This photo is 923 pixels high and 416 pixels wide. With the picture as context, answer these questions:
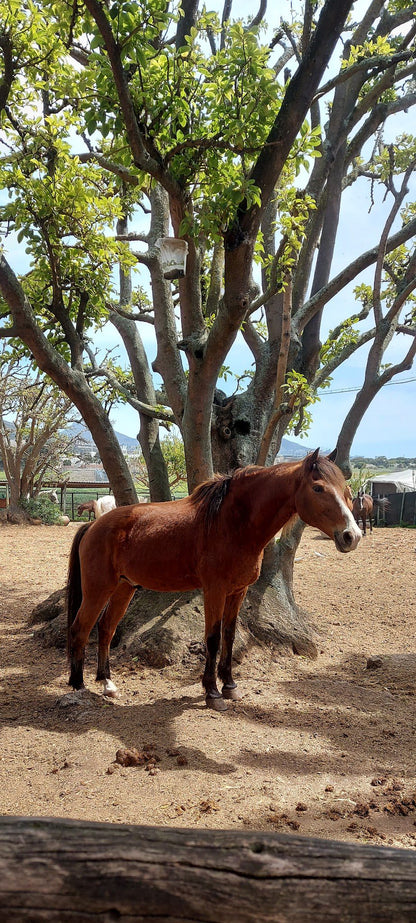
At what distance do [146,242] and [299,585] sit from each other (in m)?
5.84

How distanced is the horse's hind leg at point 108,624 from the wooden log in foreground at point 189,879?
3.53m

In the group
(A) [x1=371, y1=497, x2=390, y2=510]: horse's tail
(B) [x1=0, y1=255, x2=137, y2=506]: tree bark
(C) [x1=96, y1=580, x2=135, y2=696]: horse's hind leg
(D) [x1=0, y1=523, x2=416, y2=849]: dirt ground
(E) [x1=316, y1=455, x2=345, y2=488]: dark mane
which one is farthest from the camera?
(A) [x1=371, y1=497, x2=390, y2=510]: horse's tail

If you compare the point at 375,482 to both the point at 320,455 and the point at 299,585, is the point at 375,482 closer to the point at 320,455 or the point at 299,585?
the point at 299,585

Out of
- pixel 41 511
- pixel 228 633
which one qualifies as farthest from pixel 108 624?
pixel 41 511

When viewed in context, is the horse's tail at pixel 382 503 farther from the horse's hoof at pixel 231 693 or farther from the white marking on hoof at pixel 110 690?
the white marking on hoof at pixel 110 690

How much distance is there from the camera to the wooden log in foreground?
116cm

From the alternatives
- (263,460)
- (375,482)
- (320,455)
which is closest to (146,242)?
(263,460)

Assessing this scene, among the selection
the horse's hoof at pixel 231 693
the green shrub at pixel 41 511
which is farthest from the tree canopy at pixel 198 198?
the green shrub at pixel 41 511

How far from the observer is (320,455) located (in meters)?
3.96

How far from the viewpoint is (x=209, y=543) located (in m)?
4.26

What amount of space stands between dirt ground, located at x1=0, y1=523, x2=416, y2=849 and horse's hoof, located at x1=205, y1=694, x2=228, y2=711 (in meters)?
0.08

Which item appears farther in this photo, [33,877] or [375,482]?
[375,482]

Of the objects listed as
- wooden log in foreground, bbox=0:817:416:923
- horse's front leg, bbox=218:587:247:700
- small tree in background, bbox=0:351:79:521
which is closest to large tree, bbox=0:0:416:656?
horse's front leg, bbox=218:587:247:700

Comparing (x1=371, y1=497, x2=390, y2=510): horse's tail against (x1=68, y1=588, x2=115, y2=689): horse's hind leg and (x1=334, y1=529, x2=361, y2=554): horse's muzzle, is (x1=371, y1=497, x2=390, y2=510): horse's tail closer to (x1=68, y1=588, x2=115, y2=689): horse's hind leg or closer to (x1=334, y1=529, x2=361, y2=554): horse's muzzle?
(x1=68, y1=588, x2=115, y2=689): horse's hind leg
